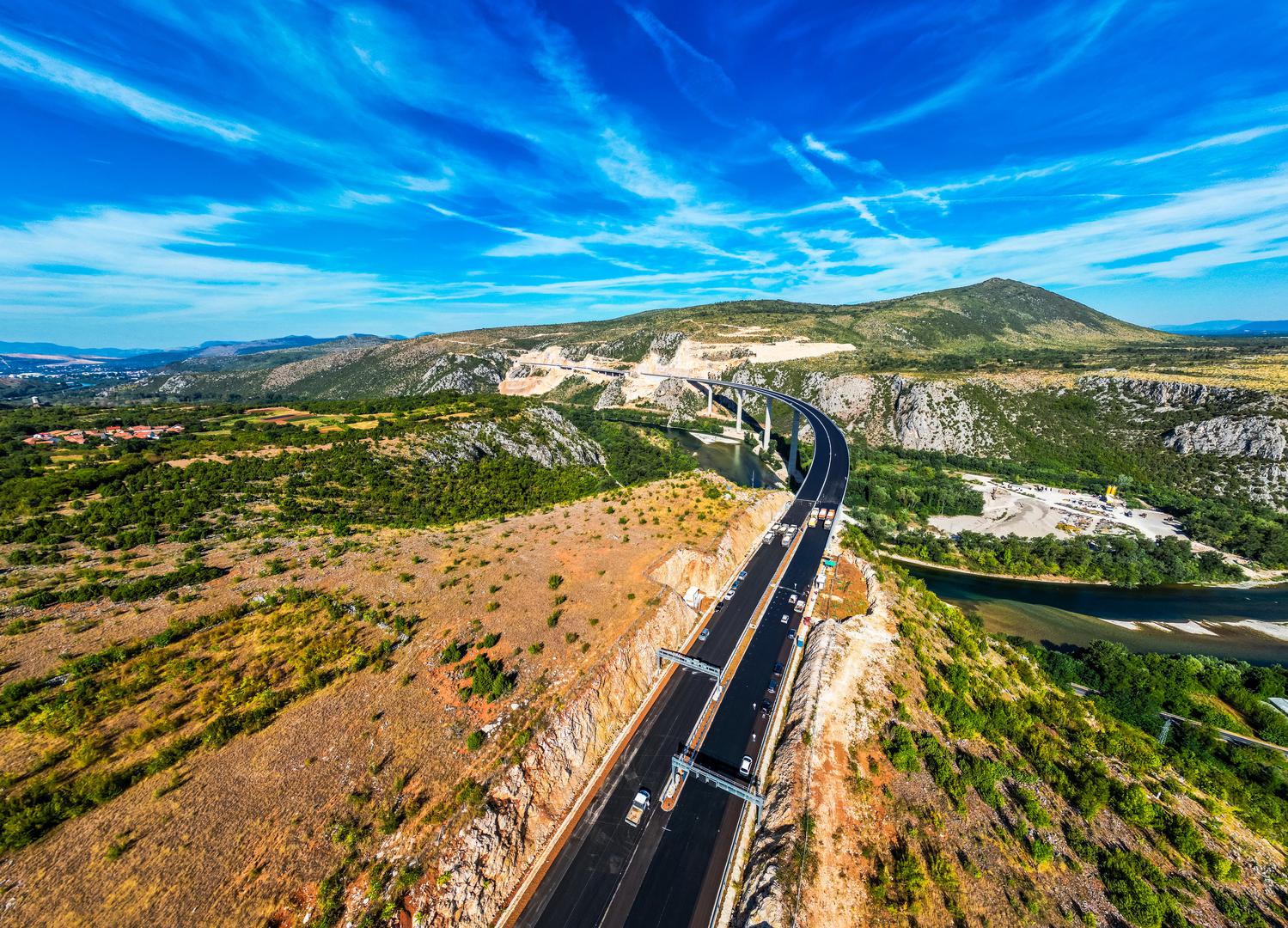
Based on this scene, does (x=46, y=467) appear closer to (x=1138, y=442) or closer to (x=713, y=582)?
(x=713, y=582)

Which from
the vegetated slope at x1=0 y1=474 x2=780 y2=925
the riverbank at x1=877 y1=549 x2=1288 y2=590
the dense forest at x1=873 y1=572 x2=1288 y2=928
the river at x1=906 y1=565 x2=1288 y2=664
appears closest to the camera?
the vegetated slope at x1=0 y1=474 x2=780 y2=925

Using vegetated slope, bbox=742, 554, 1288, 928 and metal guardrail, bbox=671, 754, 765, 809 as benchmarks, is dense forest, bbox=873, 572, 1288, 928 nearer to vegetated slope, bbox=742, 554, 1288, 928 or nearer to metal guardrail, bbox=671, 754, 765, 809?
vegetated slope, bbox=742, 554, 1288, 928

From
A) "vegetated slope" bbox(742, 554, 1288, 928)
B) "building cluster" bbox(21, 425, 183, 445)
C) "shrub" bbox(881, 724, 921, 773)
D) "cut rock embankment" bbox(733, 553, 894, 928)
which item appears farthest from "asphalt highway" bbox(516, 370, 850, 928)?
"building cluster" bbox(21, 425, 183, 445)

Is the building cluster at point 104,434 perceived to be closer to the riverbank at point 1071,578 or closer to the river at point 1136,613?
the riverbank at point 1071,578

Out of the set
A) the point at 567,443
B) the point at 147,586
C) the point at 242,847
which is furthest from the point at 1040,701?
the point at 567,443

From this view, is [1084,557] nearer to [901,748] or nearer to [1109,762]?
[1109,762]

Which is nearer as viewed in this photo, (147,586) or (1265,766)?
(147,586)
